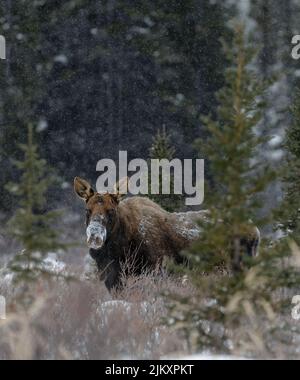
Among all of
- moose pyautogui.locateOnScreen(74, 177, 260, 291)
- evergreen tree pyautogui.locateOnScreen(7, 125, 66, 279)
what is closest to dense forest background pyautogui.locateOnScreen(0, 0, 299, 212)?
moose pyautogui.locateOnScreen(74, 177, 260, 291)

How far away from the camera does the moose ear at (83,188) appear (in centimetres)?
918

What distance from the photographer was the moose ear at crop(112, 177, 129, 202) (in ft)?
31.7

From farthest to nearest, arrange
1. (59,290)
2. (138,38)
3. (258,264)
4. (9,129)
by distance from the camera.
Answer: (138,38) → (9,129) → (59,290) → (258,264)

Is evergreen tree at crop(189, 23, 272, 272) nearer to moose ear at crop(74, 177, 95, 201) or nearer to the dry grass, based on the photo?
the dry grass

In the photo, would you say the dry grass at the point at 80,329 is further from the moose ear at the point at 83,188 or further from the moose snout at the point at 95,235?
the moose ear at the point at 83,188

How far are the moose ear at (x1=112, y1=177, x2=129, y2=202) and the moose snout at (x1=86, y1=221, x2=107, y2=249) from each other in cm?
78

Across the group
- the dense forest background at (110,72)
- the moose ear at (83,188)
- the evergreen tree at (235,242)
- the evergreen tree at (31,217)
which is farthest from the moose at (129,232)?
the dense forest background at (110,72)

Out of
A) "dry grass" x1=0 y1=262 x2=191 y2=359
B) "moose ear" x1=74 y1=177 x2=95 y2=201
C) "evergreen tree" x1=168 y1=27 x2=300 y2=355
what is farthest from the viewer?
"moose ear" x1=74 y1=177 x2=95 y2=201

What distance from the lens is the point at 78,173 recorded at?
2411cm

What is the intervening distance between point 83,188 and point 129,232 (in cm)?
137

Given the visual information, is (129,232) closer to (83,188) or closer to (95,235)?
(83,188)

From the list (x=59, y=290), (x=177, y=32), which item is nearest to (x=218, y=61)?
(x=177, y=32)

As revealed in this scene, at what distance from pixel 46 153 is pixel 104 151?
76.3 inches
